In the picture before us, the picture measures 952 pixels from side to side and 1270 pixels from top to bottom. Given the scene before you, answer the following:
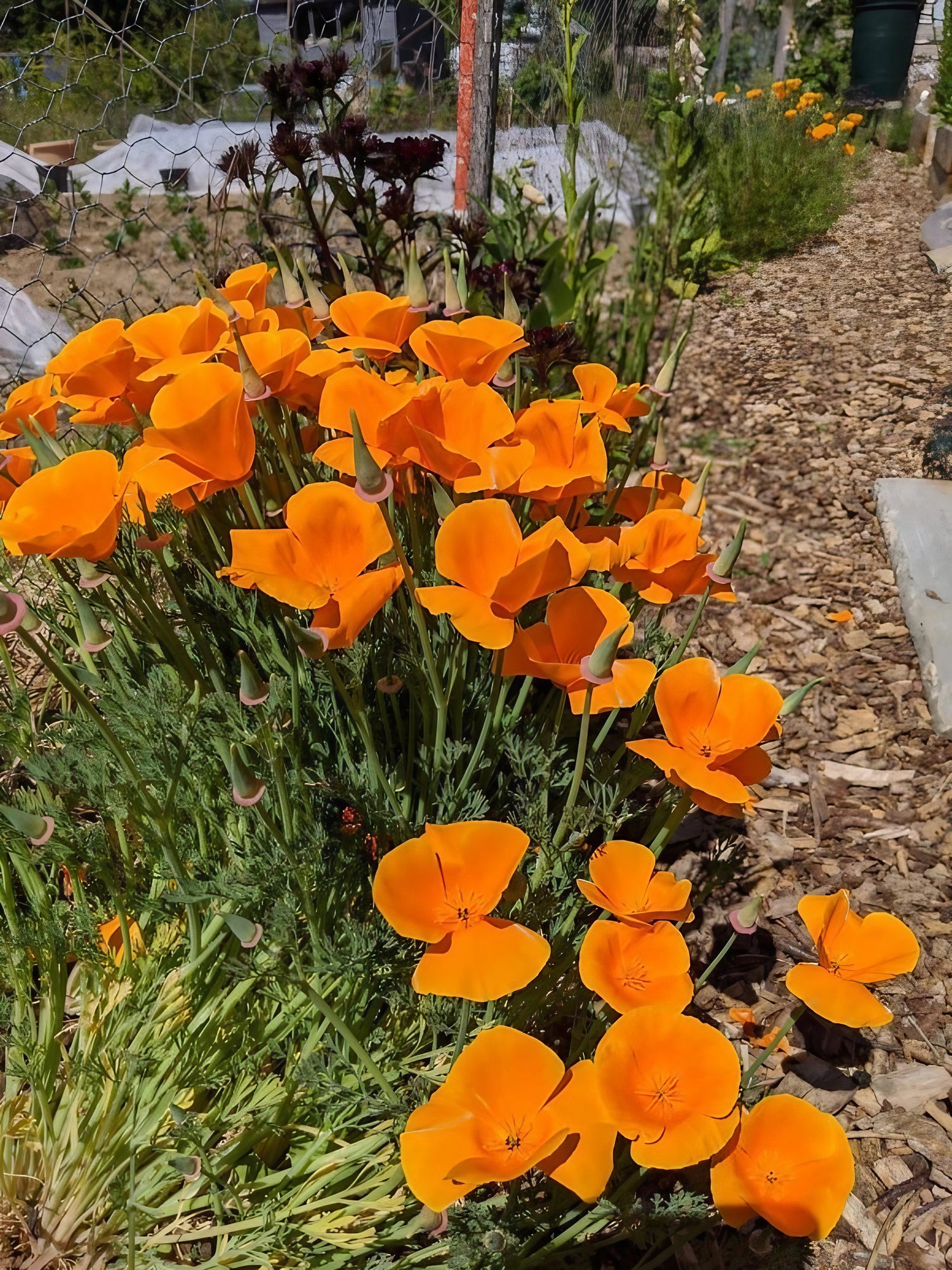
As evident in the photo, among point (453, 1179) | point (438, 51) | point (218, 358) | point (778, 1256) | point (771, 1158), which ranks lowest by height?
point (778, 1256)

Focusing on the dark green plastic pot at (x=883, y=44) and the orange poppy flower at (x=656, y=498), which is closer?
the orange poppy flower at (x=656, y=498)

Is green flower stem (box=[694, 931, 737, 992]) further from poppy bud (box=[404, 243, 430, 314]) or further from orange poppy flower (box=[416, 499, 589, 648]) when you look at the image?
poppy bud (box=[404, 243, 430, 314])

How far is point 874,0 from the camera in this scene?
891cm

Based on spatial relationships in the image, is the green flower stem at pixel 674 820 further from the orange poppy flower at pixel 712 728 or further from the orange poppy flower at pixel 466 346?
the orange poppy flower at pixel 466 346

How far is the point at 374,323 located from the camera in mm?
1266

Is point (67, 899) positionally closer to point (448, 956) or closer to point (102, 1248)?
point (102, 1248)

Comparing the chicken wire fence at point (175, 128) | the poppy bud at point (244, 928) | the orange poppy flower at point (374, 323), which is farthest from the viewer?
the chicken wire fence at point (175, 128)

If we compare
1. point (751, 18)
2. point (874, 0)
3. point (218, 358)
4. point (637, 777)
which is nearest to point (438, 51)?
point (218, 358)

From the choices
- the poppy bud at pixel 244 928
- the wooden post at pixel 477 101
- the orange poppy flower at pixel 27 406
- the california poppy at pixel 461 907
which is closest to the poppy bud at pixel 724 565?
the california poppy at pixel 461 907

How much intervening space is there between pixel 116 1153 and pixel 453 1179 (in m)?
0.67

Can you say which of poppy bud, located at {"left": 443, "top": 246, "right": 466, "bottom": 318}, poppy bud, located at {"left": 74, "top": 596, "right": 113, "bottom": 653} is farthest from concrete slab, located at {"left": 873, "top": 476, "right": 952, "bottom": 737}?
poppy bud, located at {"left": 74, "top": 596, "right": 113, "bottom": 653}

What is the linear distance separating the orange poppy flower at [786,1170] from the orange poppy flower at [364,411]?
86 centimetres

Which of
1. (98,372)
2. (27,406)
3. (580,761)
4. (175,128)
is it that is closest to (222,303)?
(98,372)

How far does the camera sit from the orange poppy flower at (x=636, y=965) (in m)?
0.94
